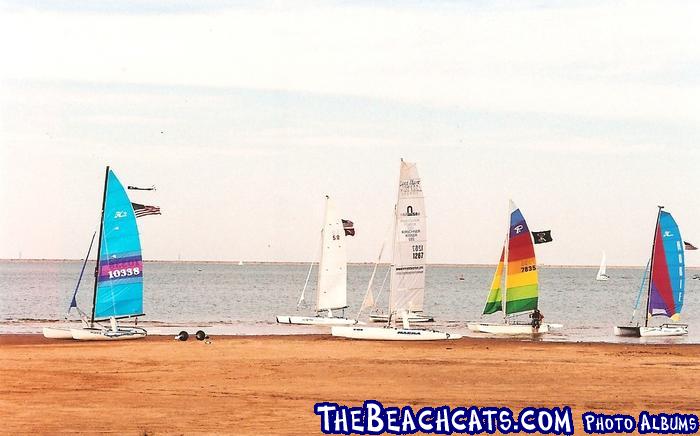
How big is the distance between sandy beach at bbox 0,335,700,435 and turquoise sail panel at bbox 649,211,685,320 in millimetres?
13440

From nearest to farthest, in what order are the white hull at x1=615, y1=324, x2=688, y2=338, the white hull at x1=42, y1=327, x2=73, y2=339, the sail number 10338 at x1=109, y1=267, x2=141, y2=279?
the sail number 10338 at x1=109, y1=267, x2=141, y2=279
the white hull at x1=42, y1=327, x2=73, y2=339
the white hull at x1=615, y1=324, x2=688, y2=338

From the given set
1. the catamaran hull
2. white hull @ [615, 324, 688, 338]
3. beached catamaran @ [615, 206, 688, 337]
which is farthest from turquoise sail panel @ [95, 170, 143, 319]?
beached catamaran @ [615, 206, 688, 337]

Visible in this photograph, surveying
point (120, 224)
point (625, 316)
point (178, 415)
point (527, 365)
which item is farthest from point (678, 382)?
point (625, 316)

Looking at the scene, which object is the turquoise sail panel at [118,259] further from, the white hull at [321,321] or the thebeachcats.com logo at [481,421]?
the thebeachcats.com logo at [481,421]

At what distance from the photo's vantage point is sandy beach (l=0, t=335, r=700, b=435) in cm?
2520

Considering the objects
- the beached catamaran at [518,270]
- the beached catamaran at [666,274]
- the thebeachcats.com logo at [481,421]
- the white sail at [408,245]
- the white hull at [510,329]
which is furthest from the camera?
the beached catamaran at [518,270]

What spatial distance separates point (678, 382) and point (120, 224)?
24899 mm

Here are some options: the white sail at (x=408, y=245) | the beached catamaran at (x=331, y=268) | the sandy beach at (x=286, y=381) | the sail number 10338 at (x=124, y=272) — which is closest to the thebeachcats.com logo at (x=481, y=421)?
the sandy beach at (x=286, y=381)

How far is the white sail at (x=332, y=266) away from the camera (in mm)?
64312

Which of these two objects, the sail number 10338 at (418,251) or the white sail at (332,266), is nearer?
the sail number 10338 at (418,251)

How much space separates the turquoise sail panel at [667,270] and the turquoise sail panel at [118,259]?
28.9 m

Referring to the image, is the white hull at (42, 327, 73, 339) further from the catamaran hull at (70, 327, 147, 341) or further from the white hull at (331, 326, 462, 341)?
the white hull at (331, 326, 462, 341)

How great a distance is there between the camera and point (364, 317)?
81.3m

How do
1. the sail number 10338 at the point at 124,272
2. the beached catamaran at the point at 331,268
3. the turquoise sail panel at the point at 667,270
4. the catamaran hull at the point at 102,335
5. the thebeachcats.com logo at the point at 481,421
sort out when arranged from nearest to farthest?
the thebeachcats.com logo at the point at 481,421 < the catamaran hull at the point at 102,335 < the sail number 10338 at the point at 124,272 < the turquoise sail panel at the point at 667,270 < the beached catamaran at the point at 331,268
